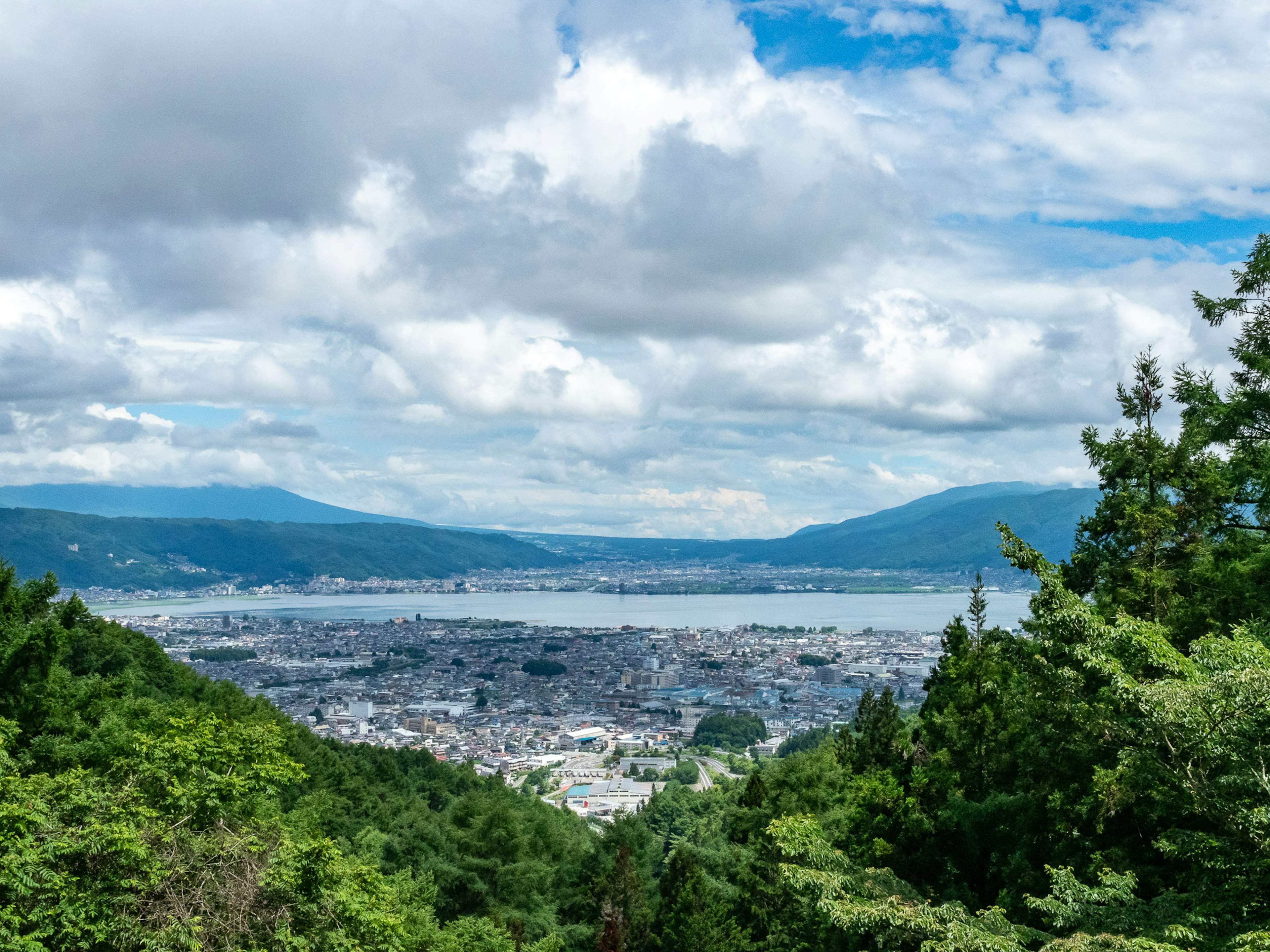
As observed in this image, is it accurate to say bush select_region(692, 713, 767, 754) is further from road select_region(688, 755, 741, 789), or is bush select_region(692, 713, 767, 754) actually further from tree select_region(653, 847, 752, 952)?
tree select_region(653, 847, 752, 952)

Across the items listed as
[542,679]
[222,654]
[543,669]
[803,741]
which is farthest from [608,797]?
[222,654]

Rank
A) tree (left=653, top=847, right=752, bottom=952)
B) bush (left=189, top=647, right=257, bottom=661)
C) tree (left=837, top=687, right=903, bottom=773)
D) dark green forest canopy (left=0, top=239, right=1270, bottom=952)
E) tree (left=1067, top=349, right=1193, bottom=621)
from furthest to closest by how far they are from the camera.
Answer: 1. bush (left=189, top=647, right=257, bottom=661)
2. tree (left=837, top=687, right=903, bottom=773)
3. tree (left=653, top=847, right=752, bottom=952)
4. tree (left=1067, top=349, right=1193, bottom=621)
5. dark green forest canopy (left=0, top=239, right=1270, bottom=952)

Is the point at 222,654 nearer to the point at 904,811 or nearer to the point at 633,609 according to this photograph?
the point at 633,609

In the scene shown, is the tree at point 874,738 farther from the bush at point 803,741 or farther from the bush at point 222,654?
the bush at point 222,654

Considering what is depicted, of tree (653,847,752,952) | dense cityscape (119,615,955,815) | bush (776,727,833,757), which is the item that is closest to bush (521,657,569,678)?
dense cityscape (119,615,955,815)

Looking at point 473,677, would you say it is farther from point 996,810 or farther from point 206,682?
point 996,810
